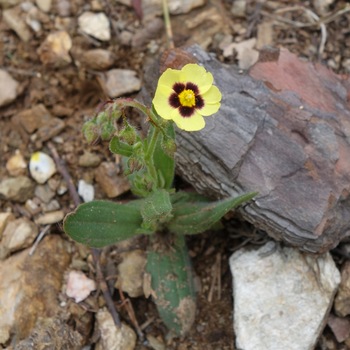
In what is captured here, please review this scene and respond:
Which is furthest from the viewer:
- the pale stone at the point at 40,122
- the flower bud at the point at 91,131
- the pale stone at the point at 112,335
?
the pale stone at the point at 40,122

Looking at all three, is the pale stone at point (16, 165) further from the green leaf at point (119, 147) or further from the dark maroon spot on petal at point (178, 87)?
the dark maroon spot on petal at point (178, 87)

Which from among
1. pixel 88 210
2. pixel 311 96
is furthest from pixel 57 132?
pixel 311 96

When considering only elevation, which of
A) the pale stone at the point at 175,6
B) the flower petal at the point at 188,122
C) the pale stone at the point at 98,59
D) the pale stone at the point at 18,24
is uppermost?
the flower petal at the point at 188,122

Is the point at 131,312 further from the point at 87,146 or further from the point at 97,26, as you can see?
the point at 97,26

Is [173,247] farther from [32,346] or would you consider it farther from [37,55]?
[37,55]

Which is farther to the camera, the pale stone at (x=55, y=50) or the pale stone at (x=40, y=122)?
the pale stone at (x=55, y=50)

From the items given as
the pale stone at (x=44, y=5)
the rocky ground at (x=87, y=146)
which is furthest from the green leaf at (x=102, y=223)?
the pale stone at (x=44, y=5)

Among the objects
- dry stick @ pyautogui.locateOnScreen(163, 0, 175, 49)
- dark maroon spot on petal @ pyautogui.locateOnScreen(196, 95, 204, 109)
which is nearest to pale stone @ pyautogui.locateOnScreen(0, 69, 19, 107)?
dry stick @ pyautogui.locateOnScreen(163, 0, 175, 49)

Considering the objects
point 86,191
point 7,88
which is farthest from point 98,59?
point 86,191
